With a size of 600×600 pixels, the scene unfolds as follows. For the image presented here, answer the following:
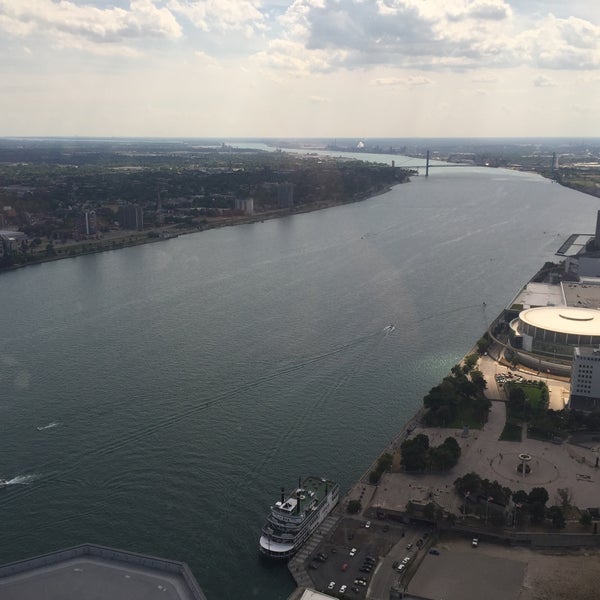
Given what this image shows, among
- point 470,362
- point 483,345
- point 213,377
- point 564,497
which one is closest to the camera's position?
point 564,497

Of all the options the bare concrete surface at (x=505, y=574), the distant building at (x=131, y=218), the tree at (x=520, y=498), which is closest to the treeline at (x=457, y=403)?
the tree at (x=520, y=498)

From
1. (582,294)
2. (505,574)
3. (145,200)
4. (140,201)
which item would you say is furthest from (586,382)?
(145,200)

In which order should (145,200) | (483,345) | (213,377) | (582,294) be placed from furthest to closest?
(145,200) < (582,294) < (483,345) < (213,377)

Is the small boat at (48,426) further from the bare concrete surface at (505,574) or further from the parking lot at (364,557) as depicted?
the bare concrete surface at (505,574)

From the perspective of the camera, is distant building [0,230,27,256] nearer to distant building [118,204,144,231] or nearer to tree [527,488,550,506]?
distant building [118,204,144,231]

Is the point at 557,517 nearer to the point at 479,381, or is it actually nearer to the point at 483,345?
the point at 479,381
